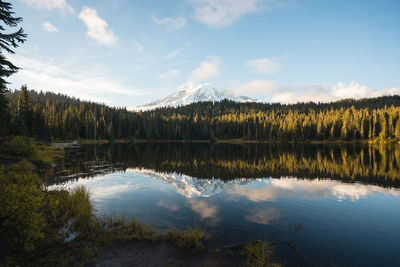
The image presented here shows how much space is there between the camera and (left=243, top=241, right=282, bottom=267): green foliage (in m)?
8.41

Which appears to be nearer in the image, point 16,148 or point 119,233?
point 119,233

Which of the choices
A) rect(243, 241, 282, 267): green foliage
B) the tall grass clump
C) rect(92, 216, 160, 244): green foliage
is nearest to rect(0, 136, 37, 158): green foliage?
the tall grass clump

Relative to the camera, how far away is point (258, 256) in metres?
8.90

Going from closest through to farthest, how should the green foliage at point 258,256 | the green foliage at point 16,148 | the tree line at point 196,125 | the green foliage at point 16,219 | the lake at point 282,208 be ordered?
1. the green foliage at point 16,219
2. the green foliage at point 258,256
3. the lake at point 282,208
4. the green foliage at point 16,148
5. the tree line at point 196,125

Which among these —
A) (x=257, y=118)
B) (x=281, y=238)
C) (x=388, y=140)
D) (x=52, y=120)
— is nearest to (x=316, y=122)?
(x=388, y=140)

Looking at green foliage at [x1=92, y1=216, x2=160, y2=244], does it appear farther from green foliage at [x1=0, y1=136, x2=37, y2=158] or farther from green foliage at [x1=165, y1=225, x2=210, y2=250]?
green foliage at [x1=0, y1=136, x2=37, y2=158]

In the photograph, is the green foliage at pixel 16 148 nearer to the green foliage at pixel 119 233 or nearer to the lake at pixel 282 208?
the lake at pixel 282 208

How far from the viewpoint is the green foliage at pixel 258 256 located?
841cm

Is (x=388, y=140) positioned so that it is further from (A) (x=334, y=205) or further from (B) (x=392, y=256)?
(B) (x=392, y=256)

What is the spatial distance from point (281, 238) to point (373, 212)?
10.3 metres

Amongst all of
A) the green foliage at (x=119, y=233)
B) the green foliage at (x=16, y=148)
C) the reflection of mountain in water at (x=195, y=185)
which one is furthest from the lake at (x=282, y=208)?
the green foliage at (x=16, y=148)

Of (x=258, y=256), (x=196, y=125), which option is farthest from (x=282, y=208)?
(x=196, y=125)

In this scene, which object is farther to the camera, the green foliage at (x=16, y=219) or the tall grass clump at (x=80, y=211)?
the tall grass clump at (x=80, y=211)

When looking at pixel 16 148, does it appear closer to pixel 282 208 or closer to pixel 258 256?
pixel 258 256
